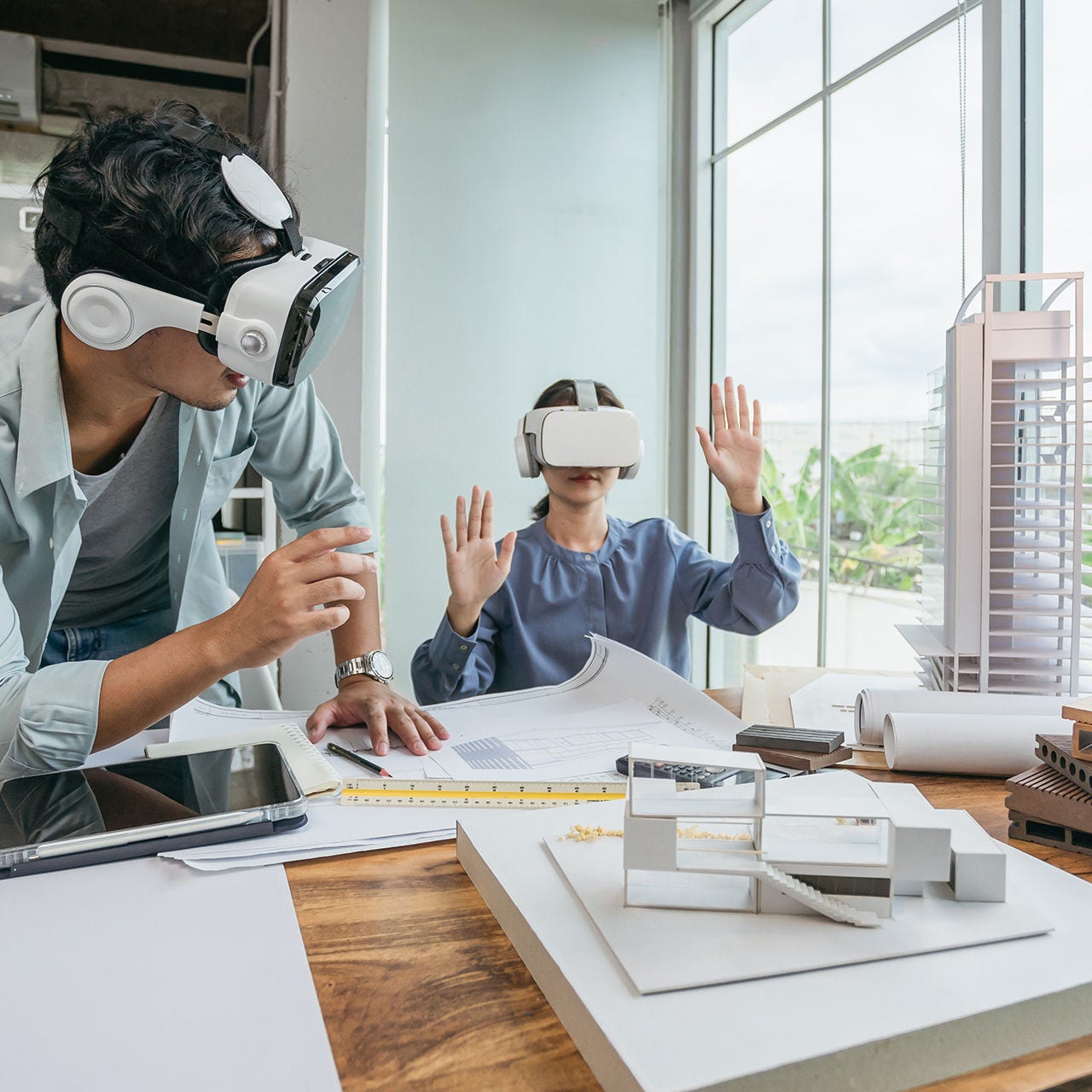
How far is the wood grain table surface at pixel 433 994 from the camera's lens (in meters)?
0.46

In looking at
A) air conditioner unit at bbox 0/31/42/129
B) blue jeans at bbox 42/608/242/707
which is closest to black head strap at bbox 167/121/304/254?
blue jeans at bbox 42/608/242/707

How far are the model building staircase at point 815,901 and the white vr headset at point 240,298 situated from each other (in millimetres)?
705

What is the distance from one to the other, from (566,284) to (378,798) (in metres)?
2.27

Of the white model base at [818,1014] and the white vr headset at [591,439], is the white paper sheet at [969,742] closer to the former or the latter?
the white model base at [818,1014]

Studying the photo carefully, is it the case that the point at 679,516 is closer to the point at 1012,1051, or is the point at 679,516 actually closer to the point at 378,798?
the point at 378,798

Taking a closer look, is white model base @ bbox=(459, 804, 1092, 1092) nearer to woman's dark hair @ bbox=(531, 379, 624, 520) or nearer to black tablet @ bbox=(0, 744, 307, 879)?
black tablet @ bbox=(0, 744, 307, 879)

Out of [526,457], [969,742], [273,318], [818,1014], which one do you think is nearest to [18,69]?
[526,457]

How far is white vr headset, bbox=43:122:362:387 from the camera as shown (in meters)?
0.95

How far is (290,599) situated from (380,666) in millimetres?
364

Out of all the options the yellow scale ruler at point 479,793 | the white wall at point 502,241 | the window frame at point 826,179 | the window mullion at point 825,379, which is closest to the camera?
the yellow scale ruler at point 479,793

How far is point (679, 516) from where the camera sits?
10.00 feet

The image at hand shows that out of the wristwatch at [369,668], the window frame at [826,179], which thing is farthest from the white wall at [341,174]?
the wristwatch at [369,668]

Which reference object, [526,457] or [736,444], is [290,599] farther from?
[736,444]

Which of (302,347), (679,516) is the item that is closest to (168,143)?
(302,347)
